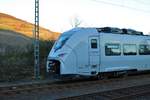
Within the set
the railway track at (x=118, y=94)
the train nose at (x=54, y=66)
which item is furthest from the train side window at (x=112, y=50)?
the railway track at (x=118, y=94)

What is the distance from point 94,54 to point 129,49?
394 centimetres

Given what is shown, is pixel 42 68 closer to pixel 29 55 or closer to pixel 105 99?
pixel 29 55

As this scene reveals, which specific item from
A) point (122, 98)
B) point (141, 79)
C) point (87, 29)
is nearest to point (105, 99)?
point (122, 98)

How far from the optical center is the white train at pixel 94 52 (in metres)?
24.3

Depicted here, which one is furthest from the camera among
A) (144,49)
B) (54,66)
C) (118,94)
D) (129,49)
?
(144,49)

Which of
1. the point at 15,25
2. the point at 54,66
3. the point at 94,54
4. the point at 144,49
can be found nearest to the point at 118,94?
the point at 54,66

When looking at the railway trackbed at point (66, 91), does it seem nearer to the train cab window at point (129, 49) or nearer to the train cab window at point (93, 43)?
the train cab window at point (93, 43)

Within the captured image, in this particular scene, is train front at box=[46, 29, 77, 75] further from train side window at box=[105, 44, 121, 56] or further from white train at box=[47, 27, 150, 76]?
train side window at box=[105, 44, 121, 56]

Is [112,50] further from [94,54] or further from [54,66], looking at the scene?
[54,66]

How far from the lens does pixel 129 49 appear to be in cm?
2855

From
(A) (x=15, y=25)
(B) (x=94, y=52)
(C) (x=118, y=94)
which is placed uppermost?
(A) (x=15, y=25)

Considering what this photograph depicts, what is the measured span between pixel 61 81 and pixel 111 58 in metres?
3.51

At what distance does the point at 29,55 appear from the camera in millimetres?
34750

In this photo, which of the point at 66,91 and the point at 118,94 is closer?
the point at 118,94
